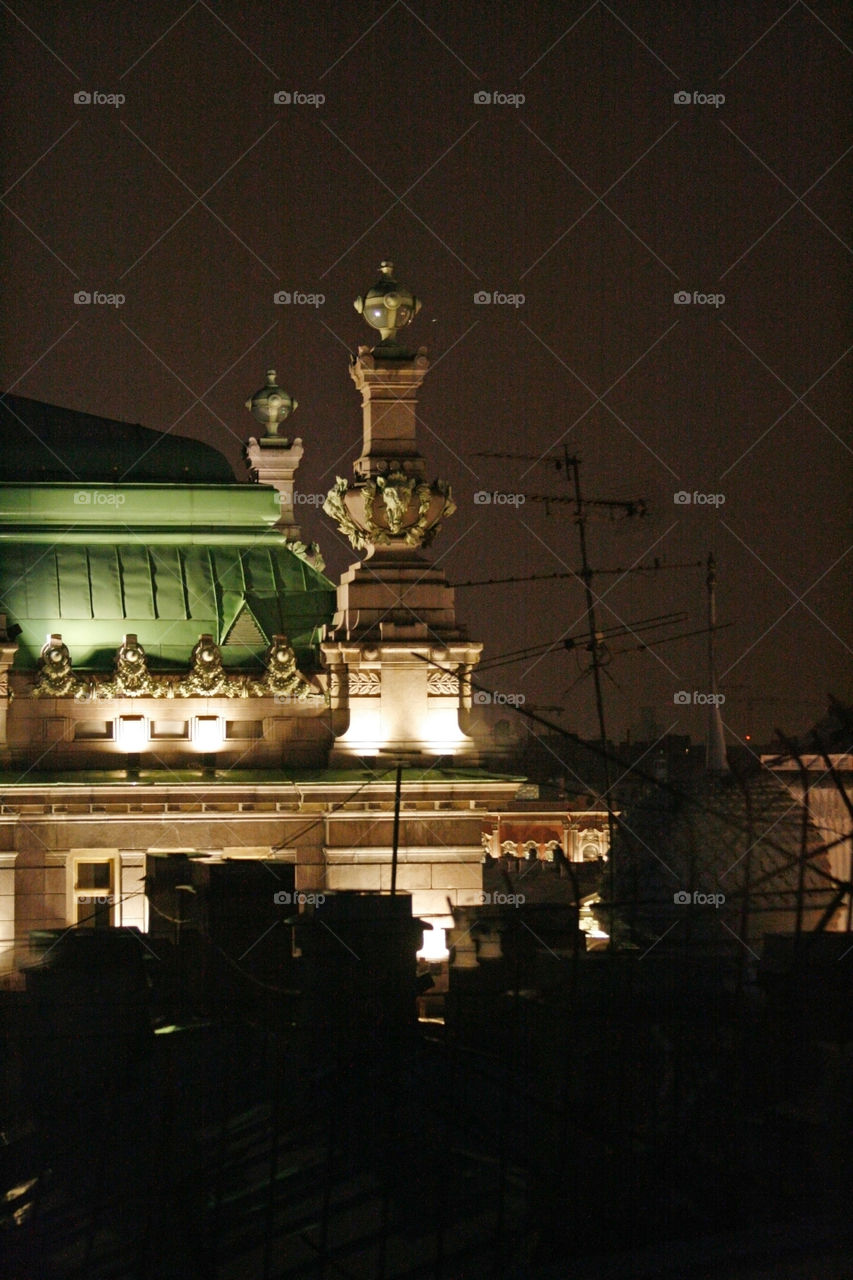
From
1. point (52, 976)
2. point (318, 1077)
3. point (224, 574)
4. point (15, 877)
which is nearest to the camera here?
point (318, 1077)

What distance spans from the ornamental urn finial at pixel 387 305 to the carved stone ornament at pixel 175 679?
21.6 feet

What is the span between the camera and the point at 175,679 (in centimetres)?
4597

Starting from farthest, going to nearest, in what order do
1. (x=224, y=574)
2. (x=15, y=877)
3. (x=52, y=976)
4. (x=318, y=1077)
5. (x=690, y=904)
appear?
(x=224, y=574) < (x=15, y=877) < (x=690, y=904) < (x=52, y=976) < (x=318, y=1077)

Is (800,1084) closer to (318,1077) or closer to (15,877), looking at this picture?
(318,1077)

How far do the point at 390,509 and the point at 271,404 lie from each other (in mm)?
8220

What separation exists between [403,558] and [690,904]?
15.4 meters

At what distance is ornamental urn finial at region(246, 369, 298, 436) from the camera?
173 ft

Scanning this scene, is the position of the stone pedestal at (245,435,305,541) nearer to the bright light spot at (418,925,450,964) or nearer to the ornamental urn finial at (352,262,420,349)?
the ornamental urn finial at (352,262,420,349)

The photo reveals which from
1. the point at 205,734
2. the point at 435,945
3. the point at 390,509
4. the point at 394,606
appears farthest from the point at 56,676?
the point at 435,945

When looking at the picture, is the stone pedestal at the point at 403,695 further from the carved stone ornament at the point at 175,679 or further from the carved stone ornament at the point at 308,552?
the carved stone ornament at the point at 308,552

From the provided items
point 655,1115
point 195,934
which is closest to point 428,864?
point 195,934

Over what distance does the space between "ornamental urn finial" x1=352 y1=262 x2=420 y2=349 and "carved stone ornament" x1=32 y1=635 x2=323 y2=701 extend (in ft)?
21.6

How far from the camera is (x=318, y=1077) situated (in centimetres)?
2700

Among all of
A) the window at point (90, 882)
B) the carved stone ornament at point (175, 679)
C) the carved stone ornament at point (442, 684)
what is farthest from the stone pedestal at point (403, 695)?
the window at point (90, 882)
